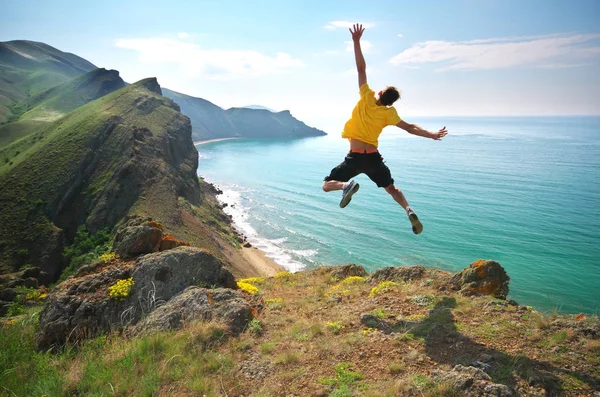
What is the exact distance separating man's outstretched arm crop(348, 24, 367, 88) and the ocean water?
24.9 m

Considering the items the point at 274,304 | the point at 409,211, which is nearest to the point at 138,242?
the point at 274,304

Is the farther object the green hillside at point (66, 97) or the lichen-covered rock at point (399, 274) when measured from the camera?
the green hillside at point (66, 97)

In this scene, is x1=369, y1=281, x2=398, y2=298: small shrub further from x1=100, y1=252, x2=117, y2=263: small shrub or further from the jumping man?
x1=100, y1=252, x2=117, y2=263: small shrub

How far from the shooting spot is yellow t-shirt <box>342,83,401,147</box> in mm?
6770

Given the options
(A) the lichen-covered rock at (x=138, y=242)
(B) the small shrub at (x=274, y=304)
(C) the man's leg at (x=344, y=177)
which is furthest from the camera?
(A) the lichen-covered rock at (x=138, y=242)

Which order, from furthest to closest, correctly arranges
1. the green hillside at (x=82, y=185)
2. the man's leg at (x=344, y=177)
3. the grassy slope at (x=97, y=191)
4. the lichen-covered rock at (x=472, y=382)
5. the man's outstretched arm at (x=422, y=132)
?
the grassy slope at (x=97, y=191)
the green hillside at (x=82, y=185)
the man's leg at (x=344, y=177)
the man's outstretched arm at (x=422, y=132)
the lichen-covered rock at (x=472, y=382)

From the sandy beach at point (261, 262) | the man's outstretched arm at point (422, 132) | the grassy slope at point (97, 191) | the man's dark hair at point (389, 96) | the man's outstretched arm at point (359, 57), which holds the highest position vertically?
the man's outstretched arm at point (359, 57)

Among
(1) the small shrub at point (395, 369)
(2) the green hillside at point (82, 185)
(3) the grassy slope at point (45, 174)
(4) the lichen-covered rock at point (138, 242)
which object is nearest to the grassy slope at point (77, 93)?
(3) the grassy slope at point (45, 174)

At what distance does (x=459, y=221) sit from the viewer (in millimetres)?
56656

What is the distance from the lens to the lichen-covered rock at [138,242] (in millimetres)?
9188

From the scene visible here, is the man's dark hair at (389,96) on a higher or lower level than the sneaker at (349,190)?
higher

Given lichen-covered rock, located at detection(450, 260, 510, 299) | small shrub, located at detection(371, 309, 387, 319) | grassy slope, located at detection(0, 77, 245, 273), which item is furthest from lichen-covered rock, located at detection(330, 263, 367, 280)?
grassy slope, located at detection(0, 77, 245, 273)

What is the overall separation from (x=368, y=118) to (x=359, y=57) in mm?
1355

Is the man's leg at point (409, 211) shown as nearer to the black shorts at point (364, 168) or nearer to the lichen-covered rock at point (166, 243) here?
the black shorts at point (364, 168)
